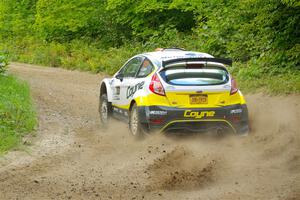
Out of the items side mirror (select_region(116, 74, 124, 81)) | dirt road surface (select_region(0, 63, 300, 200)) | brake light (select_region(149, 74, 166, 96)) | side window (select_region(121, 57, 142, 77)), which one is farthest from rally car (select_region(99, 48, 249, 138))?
side mirror (select_region(116, 74, 124, 81))

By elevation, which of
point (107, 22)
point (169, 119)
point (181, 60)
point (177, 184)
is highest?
point (107, 22)

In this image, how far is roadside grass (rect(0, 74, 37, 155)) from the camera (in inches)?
425

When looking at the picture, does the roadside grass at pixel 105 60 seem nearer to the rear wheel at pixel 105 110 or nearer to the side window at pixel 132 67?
the side window at pixel 132 67

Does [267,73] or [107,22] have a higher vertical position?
[107,22]

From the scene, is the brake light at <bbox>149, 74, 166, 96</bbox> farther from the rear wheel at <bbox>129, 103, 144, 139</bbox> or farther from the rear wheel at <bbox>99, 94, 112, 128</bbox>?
the rear wheel at <bbox>99, 94, 112, 128</bbox>

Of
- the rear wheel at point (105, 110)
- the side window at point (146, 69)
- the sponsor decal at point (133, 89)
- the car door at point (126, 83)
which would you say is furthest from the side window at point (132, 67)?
the rear wheel at point (105, 110)

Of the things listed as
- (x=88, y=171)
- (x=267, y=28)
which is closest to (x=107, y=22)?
(x=267, y=28)

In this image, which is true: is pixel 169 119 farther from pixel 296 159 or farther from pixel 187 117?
pixel 296 159

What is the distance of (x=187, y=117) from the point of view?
412 inches

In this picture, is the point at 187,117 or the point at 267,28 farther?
the point at 267,28

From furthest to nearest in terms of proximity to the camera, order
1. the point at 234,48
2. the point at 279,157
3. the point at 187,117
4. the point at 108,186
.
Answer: the point at 234,48
the point at 187,117
the point at 279,157
the point at 108,186

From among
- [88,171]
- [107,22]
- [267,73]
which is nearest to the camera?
[88,171]

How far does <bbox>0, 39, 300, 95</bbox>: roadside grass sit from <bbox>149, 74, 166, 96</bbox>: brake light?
4.38 meters

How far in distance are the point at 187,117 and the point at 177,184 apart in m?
2.43
